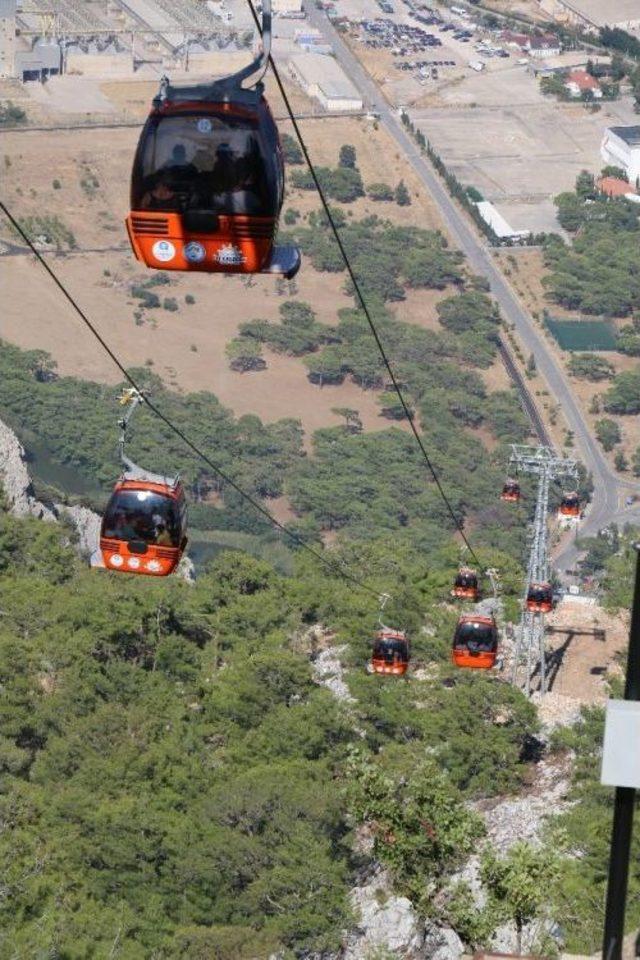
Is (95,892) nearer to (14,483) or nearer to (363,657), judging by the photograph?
(363,657)

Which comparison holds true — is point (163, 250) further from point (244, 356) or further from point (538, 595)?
point (244, 356)

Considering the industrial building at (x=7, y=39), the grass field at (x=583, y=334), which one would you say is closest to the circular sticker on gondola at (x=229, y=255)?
the grass field at (x=583, y=334)

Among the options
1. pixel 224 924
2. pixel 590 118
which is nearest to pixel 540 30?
pixel 590 118

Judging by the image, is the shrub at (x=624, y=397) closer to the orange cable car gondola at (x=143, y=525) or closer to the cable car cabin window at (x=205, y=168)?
the orange cable car gondola at (x=143, y=525)

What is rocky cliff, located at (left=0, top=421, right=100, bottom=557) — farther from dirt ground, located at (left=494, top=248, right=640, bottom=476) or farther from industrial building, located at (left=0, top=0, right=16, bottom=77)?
industrial building, located at (left=0, top=0, right=16, bottom=77)

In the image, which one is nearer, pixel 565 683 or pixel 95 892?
pixel 95 892

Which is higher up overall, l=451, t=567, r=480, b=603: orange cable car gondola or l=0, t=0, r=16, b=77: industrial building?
l=451, t=567, r=480, b=603: orange cable car gondola

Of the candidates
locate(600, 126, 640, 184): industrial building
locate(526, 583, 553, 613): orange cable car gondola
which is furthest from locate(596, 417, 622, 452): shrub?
locate(526, 583, 553, 613): orange cable car gondola
